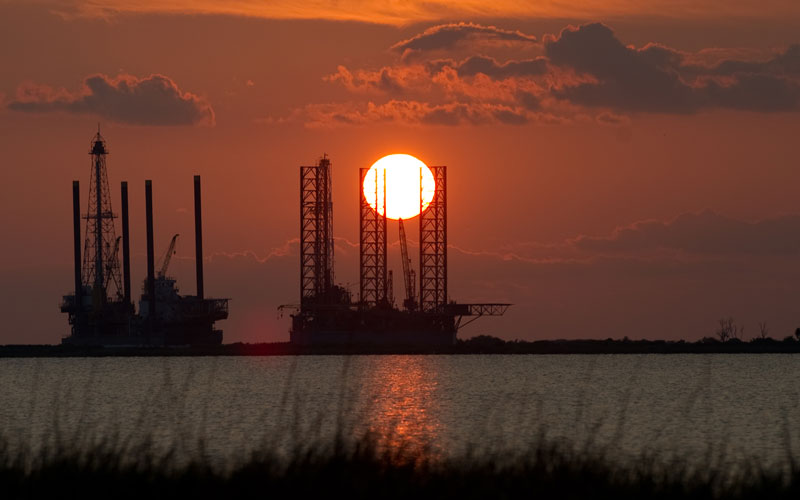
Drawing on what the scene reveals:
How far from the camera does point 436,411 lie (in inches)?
3039

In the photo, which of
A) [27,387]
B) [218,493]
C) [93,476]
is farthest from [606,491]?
[27,387]

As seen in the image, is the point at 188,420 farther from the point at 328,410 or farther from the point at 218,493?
the point at 218,493

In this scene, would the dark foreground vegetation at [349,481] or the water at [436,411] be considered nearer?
the dark foreground vegetation at [349,481]

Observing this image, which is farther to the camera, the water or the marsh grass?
the water

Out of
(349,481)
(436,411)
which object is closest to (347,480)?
(349,481)

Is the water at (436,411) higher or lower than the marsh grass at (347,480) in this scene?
lower

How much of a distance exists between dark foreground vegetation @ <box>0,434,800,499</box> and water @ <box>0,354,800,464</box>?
0.67 m

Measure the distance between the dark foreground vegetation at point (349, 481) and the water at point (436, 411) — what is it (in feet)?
2.20

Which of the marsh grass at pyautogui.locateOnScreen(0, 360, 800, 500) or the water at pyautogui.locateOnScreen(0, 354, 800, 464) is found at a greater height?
the marsh grass at pyautogui.locateOnScreen(0, 360, 800, 500)

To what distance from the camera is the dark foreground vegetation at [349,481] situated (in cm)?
2295

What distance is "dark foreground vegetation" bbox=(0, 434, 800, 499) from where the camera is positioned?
23.0 m

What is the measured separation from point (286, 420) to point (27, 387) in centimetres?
5791

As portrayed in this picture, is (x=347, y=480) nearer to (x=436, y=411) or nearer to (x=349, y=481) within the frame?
(x=349, y=481)

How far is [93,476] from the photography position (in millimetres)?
23656
